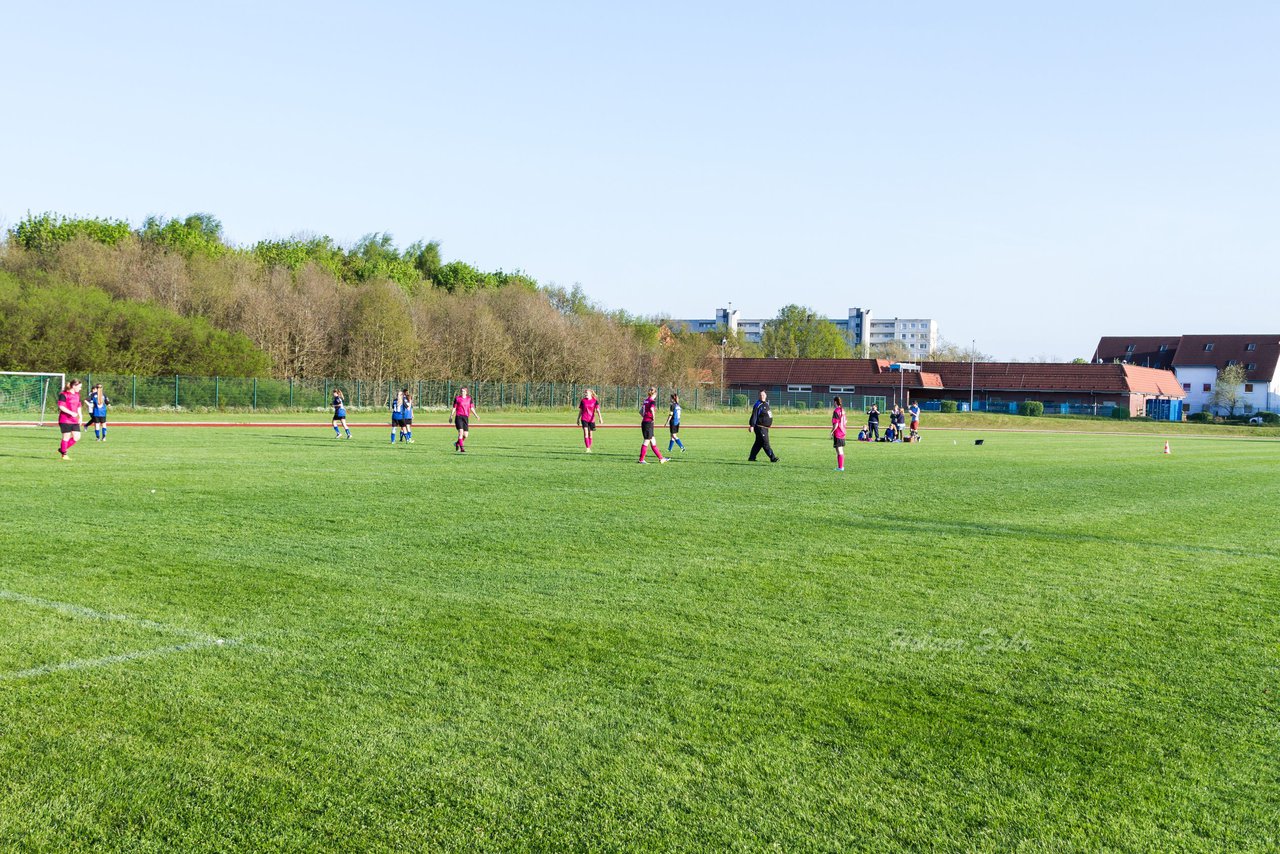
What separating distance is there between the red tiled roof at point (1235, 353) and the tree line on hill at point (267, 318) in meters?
63.5

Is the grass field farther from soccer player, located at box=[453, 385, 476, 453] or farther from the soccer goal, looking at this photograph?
the soccer goal

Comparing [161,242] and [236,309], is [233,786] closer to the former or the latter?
[236,309]

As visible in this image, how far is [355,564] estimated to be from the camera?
31.5 ft

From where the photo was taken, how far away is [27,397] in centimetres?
4525

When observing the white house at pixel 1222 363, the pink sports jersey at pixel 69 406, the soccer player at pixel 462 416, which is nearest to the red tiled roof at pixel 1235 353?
the white house at pixel 1222 363

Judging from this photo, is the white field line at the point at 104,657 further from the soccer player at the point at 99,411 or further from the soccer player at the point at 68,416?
the soccer player at the point at 99,411

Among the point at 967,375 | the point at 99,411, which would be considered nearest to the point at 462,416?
the point at 99,411

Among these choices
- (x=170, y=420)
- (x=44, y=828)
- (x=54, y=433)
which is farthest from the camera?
(x=170, y=420)

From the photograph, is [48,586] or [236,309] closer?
[48,586]

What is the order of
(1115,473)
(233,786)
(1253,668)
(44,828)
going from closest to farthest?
(44,828)
(233,786)
(1253,668)
(1115,473)

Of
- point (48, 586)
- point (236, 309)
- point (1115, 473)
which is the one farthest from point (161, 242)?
point (48, 586)

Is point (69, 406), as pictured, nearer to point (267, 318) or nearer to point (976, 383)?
point (267, 318)

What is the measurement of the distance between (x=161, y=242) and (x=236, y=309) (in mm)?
16911

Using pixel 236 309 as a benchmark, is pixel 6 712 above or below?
below
